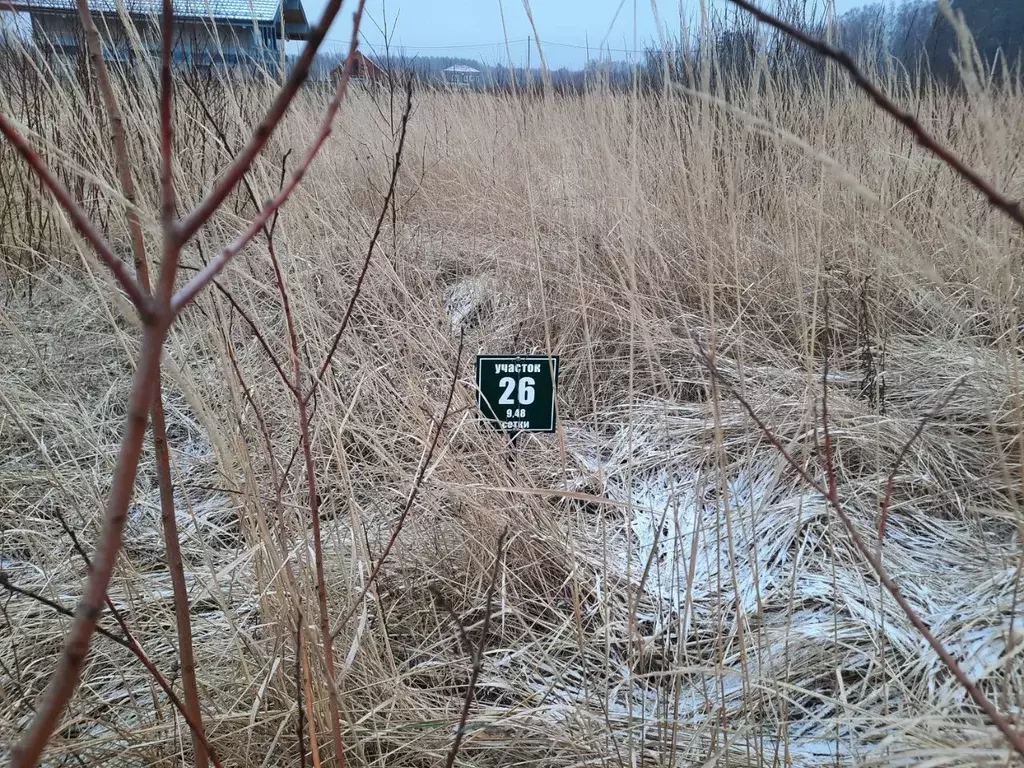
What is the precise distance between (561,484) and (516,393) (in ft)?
0.96

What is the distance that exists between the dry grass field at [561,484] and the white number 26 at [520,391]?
6 centimetres

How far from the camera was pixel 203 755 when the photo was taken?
25.1 inches

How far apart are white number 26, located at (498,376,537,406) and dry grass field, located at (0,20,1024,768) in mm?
63

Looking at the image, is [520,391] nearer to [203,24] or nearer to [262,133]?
[262,133]

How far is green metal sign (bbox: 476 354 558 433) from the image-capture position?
1237 millimetres

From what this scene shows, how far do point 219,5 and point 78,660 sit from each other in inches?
73.6

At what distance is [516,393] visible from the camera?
1257mm

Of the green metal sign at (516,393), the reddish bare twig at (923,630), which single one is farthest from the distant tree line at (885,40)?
the reddish bare twig at (923,630)

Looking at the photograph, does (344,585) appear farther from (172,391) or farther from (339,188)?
(339,188)

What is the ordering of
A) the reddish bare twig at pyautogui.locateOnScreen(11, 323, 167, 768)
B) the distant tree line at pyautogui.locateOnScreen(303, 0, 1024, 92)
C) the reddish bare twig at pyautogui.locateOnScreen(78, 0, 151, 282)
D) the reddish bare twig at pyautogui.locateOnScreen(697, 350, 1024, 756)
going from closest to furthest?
the reddish bare twig at pyautogui.locateOnScreen(11, 323, 167, 768)
the reddish bare twig at pyautogui.locateOnScreen(697, 350, 1024, 756)
the reddish bare twig at pyautogui.locateOnScreen(78, 0, 151, 282)
the distant tree line at pyautogui.locateOnScreen(303, 0, 1024, 92)

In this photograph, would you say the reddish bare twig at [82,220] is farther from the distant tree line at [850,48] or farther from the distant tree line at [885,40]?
the distant tree line at [885,40]

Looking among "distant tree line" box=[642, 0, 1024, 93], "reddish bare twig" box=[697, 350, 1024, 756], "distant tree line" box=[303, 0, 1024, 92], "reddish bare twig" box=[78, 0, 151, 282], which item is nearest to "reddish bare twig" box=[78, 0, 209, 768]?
"reddish bare twig" box=[78, 0, 151, 282]

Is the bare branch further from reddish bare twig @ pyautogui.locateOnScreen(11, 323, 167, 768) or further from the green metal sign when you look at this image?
the green metal sign

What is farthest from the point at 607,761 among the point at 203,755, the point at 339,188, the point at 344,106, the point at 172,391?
the point at 344,106
